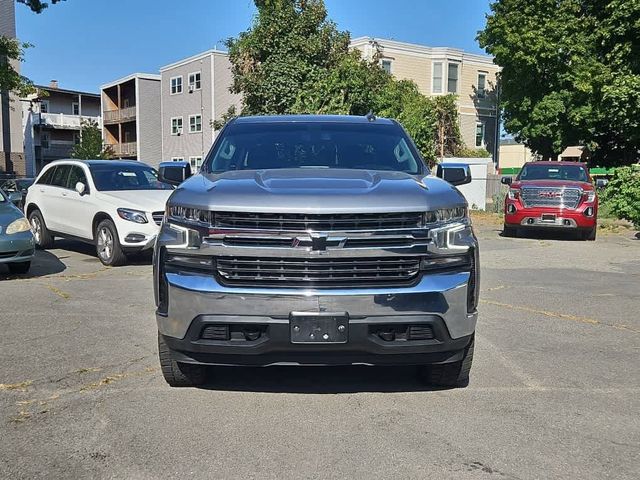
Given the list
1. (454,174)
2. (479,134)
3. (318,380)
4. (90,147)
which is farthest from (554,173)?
(90,147)

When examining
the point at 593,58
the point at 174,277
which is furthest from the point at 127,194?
the point at 593,58

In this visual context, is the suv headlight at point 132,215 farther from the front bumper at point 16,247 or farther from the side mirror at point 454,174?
the side mirror at point 454,174

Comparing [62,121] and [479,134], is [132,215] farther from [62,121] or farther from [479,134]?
[62,121]

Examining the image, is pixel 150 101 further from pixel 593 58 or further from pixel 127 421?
pixel 127 421

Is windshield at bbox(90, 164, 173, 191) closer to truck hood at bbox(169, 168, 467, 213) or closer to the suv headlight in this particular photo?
the suv headlight

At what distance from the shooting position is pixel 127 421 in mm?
4004

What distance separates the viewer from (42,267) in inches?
410

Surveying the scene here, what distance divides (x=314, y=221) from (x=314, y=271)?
0.98ft

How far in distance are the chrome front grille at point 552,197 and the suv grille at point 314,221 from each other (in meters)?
11.6

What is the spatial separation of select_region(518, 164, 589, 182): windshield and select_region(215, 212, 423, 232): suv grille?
12739 mm

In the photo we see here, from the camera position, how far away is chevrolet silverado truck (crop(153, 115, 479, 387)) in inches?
150

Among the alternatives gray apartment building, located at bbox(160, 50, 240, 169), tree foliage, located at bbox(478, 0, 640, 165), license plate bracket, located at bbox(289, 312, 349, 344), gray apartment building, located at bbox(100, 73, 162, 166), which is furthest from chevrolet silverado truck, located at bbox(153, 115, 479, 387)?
gray apartment building, located at bbox(100, 73, 162, 166)

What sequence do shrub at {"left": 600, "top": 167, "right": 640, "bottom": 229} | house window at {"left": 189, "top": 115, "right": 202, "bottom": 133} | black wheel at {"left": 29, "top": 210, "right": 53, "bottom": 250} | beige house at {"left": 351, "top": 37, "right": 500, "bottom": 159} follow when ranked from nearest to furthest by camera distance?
black wheel at {"left": 29, "top": 210, "right": 53, "bottom": 250} → shrub at {"left": 600, "top": 167, "right": 640, "bottom": 229} → beige house at {"left": 351, "top": 37, "right": 500, "bottom": 159} → house window at {"left": 189, "top": 115, "right": 202, "bottom": 133}

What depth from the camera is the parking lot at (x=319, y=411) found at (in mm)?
3451
